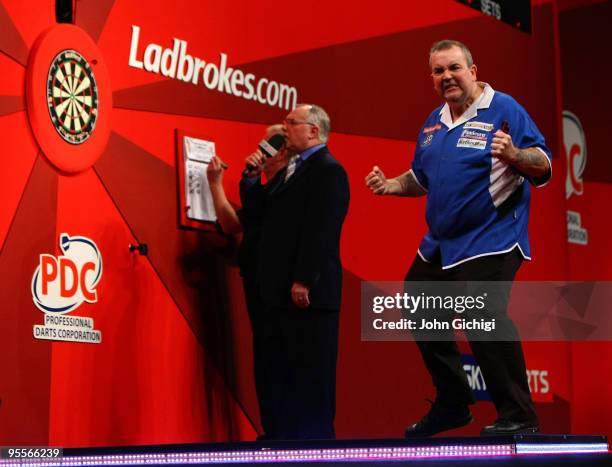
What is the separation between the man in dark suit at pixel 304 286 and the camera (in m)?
4.48

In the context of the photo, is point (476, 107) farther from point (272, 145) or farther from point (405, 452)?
point (405, 452)

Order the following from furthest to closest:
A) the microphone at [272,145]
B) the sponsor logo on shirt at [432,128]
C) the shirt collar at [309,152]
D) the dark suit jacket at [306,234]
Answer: the microphone at [272,145] → the shirt collar at [309,152] → the dark suit jacket at [306,234] → the sponsor logo on shirt at [432,128]

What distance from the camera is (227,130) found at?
17.7 ft

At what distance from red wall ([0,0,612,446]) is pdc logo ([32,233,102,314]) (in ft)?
0.15

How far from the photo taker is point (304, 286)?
4.46 meters

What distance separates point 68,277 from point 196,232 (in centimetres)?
90

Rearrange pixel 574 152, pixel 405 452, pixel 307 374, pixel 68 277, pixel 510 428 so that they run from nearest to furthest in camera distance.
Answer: pixel 405 452, pixel 510 428, pixel 68 277, pixel 307 374, pixel 574 152

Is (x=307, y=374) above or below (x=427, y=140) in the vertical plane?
below

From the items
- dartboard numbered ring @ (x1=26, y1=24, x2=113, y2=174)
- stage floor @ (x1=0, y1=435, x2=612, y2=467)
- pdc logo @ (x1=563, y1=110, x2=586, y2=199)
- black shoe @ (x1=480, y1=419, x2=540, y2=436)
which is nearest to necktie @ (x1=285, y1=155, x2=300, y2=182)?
dartboard numbered ring @ (x1=26, y1=24, x2=113, y2=174)

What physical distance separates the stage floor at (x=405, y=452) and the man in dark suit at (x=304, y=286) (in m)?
1.29

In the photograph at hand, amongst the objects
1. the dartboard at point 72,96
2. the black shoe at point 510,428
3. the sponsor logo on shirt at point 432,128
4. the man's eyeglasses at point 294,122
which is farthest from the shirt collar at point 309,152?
the black shoe at point 510,428

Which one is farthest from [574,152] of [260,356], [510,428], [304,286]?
[510,428]

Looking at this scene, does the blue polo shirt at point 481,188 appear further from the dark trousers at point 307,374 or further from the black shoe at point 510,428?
the dark trousers at point 307,374

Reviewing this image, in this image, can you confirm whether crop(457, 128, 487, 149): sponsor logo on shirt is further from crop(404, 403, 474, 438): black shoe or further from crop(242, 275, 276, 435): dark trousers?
crop(242, 275, 276, 435): dark trousers
